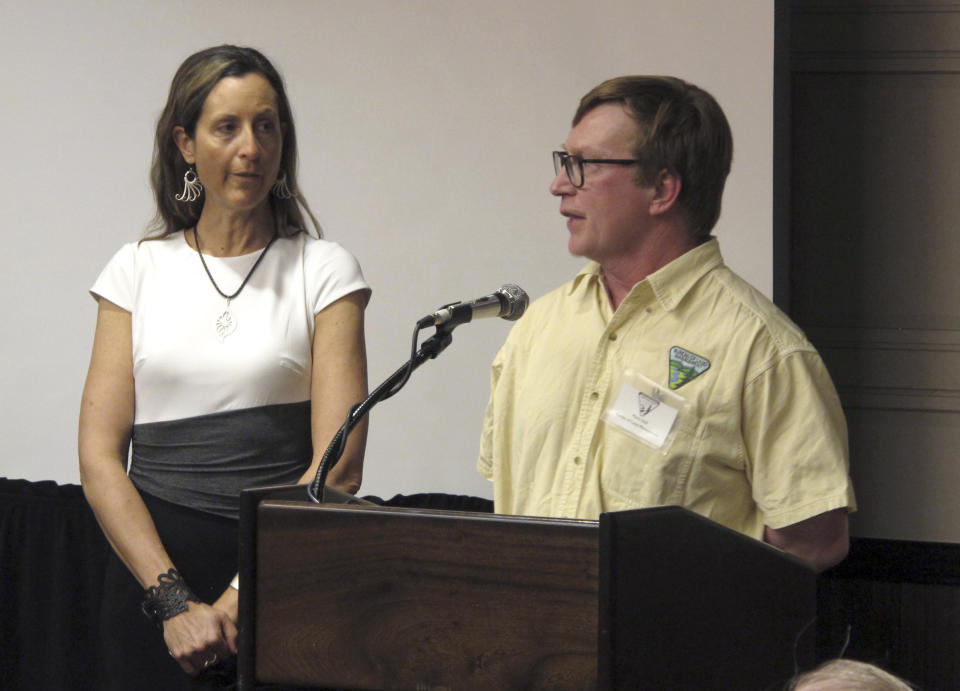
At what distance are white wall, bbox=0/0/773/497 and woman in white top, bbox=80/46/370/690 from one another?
1.09 meters

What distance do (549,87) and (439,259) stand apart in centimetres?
54

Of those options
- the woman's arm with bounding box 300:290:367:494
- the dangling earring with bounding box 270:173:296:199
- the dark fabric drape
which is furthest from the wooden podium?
the dark fabric drape

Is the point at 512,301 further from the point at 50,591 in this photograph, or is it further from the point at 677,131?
the point at 50,591

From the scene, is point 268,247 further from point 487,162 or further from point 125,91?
point 125,91

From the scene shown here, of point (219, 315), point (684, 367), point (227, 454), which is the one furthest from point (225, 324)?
point (684, 367)

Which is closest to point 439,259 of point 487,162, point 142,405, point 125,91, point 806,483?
point 487,162

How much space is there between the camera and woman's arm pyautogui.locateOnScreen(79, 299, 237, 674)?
6.03 feet

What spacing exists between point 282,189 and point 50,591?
150cm

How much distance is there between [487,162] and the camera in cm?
301

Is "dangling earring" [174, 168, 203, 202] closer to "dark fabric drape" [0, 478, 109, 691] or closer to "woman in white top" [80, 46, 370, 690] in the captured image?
"woman in white top" [80, 46, 370, 690]

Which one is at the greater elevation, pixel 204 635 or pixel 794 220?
pixel 794 220

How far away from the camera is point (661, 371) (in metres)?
1.56

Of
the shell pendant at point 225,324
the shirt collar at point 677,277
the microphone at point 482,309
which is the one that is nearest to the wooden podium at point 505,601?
the microphone at point 482,309

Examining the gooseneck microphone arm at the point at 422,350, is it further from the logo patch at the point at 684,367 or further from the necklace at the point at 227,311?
the necklace at the point at 227,311
